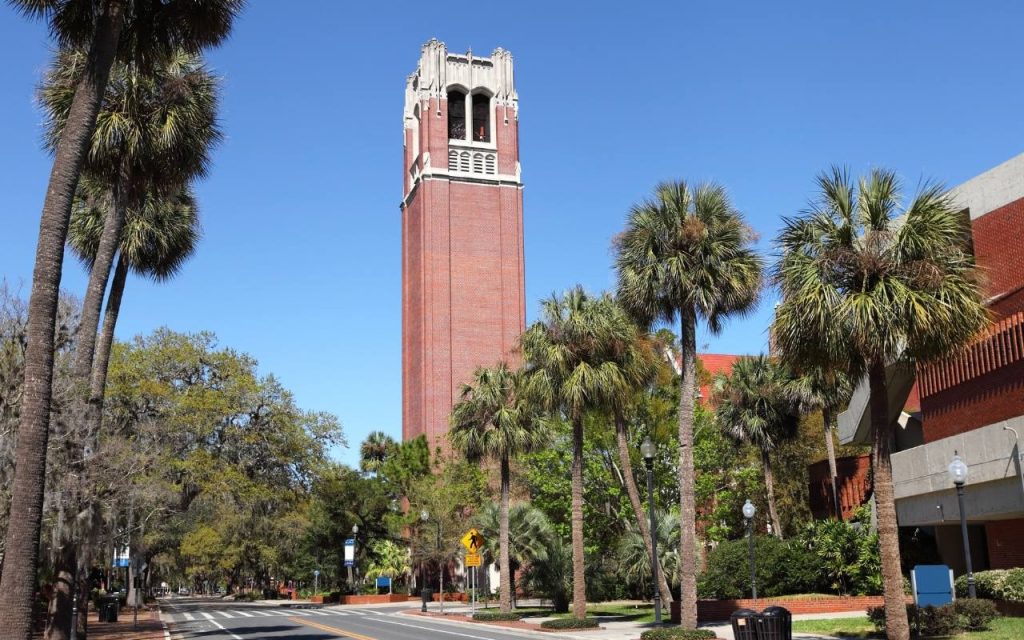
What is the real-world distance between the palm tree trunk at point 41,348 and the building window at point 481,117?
72.4 meters

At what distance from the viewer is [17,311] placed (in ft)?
82.3

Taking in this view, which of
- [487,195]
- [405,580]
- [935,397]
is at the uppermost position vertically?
[487,195]

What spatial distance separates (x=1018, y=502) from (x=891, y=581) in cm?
881

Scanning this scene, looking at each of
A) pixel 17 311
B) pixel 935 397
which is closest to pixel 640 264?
pixel 935 397

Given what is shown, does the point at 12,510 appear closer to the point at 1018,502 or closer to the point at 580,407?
the point at 580,407

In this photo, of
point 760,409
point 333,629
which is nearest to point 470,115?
point 760,409

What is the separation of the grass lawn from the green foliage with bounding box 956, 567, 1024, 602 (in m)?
0.73

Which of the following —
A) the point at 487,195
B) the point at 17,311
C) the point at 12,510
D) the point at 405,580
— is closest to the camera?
the point at 12,510

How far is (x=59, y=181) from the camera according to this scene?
15719mm

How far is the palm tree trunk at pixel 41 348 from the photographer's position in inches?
553

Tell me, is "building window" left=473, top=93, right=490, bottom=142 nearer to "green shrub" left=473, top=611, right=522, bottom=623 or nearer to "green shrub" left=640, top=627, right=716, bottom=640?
"green shrub" left=473, top=611, right=522, bottom=623

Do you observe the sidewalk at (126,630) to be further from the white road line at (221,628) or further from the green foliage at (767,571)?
the green foliage at (767,571)

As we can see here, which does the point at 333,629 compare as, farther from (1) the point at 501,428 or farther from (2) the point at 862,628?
(2) the point at 862,628

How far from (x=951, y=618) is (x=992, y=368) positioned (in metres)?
10.0
